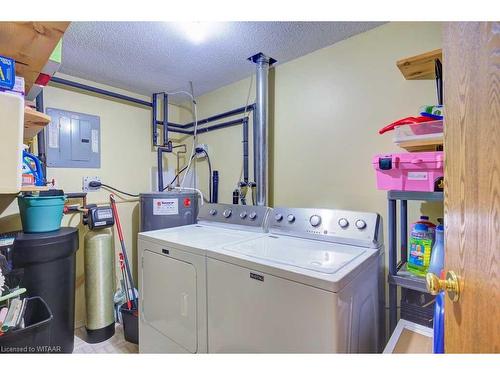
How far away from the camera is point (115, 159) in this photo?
2.57 meters

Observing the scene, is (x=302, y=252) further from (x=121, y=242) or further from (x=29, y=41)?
(x=121, y=242)

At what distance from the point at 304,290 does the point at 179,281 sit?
2.52 ft

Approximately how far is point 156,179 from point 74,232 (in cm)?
114

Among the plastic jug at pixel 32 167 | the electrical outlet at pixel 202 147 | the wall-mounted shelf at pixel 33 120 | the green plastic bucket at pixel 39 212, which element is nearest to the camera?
the wall-mounted shelf at pixel 33 120

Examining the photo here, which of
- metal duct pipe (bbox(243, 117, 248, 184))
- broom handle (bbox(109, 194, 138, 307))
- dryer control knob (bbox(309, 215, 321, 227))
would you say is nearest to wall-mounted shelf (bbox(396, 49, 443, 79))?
A: dryer control knob (bbox(309, 215, 321, 227))

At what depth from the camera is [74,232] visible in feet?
6.05

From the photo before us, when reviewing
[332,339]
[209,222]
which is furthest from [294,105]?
[332,339]

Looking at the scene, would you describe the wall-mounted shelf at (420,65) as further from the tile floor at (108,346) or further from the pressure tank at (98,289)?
the tile floor at (108,346)

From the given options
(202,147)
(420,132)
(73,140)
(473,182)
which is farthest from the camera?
(202,147)

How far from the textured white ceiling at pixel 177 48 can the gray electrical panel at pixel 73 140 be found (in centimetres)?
39

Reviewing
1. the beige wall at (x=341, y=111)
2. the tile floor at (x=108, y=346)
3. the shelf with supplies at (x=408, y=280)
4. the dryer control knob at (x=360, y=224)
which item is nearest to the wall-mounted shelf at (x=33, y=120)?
the beige wall at (x=341, y=111)

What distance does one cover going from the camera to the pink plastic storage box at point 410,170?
1075 millimetres

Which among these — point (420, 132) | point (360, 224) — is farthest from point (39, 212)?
point (420, 132)
